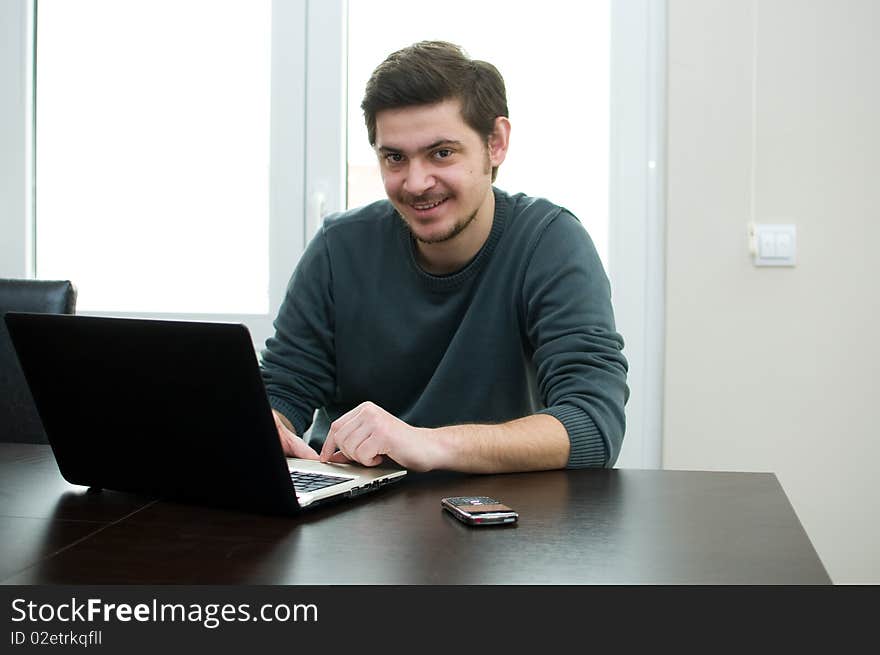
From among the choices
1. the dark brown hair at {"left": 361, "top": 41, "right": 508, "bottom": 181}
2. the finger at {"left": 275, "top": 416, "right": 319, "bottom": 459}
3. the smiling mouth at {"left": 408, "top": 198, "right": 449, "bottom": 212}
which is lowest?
the finger at {"left": 275, "top": 416, "right": 319, "bottom": 459}

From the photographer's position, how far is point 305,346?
1.69m

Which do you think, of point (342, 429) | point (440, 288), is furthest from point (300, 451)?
point (440, 288)

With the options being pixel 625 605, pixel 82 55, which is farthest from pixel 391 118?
pixel 82 55

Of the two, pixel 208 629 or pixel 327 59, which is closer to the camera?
Result: pixel 208 629

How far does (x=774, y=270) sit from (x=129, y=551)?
1809 millimetres

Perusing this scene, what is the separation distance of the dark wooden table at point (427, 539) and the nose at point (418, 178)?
2.01 ft

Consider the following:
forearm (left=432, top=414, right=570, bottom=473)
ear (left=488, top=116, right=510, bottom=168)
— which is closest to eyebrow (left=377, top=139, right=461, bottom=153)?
ear (left=488, top=116, right=510, bottom=168)

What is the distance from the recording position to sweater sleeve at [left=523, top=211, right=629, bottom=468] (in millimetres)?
1330

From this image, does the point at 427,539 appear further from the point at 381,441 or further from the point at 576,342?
the point at 576,342

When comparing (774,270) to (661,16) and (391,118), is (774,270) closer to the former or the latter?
(661,16)

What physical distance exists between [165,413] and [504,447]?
1.43ft

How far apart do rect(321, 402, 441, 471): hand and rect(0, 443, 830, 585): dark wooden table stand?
0.03 meters

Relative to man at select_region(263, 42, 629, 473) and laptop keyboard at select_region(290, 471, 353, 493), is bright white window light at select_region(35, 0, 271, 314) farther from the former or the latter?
laptop keyboard at select_region(290, 471, 353, 493)

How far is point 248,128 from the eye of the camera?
2590 mm
